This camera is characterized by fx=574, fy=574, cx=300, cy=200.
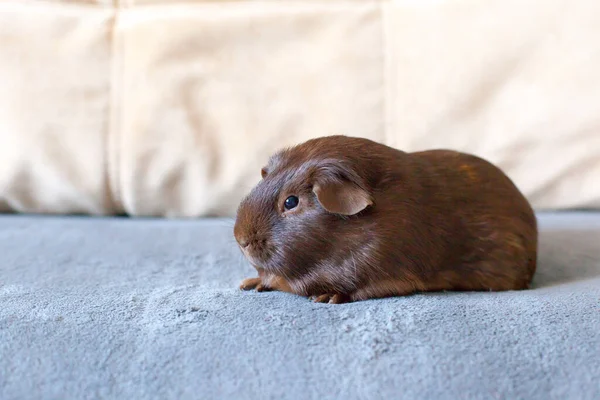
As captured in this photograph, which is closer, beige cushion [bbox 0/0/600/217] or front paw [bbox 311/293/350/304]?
front paw [bbox 311/293/350/304]

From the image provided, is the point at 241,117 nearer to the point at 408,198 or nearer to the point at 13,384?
the point at 408,198

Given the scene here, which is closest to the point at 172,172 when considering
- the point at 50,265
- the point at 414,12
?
the point at 50,265

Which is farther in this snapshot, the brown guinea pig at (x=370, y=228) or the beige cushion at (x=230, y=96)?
the beige cushion at (x=230, y=96)

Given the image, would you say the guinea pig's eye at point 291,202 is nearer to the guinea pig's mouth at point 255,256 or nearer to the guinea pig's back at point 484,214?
the guinea pig's mouth at point 255,256

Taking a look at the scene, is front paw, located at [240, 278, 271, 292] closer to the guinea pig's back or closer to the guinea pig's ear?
the guinea pig's ear

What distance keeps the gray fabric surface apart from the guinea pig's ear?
139 mm

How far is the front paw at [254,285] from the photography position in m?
0.90

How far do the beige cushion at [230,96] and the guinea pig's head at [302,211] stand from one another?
0.67 meters

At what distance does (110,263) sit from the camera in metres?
1.10

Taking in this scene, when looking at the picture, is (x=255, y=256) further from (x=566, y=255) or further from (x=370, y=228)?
(x=566, y=255)

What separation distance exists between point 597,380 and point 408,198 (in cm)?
37

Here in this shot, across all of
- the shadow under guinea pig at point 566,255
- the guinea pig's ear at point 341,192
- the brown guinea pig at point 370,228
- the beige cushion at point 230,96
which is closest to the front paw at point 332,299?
the brown guinea pig at point 370,228

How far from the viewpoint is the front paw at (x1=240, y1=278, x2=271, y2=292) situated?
35.6 inches

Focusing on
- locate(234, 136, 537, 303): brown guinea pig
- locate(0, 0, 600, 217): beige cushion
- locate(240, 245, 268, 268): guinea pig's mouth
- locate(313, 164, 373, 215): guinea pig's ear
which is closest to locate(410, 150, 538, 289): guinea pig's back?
locate(234, 136, 537, 303): brown guinea pig
